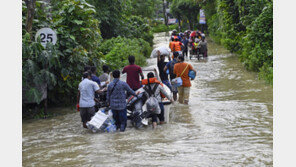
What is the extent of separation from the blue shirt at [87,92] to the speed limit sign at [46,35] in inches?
108

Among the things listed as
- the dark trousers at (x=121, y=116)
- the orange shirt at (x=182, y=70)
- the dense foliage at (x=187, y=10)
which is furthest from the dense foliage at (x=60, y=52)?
the dense foliage at (x=187, y=10)

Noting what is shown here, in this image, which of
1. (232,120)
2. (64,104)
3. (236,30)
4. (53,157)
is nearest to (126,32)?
(236,30)

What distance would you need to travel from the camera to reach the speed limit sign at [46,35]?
11.7 m

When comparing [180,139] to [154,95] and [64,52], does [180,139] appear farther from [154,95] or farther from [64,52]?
[64,52]

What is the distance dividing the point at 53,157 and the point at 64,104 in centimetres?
636

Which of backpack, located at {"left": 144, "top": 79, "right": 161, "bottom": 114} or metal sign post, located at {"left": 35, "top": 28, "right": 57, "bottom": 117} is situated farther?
metal sign post, located at {"left": 35, "top": 28, "right": 57, "bottom": 117}

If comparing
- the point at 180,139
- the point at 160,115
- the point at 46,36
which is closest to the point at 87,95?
the point at 160,115

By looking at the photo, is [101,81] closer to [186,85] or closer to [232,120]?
[186,85]

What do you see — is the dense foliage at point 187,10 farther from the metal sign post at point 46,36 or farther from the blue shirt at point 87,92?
the blue shirt at point 87,92

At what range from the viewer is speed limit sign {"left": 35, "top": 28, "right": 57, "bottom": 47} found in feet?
38.3

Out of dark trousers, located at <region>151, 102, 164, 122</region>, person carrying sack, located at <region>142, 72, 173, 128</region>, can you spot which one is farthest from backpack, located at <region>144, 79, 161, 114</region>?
dark trousers, located at <region>151, 102, 164, 122</region>

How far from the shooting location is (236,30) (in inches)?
918

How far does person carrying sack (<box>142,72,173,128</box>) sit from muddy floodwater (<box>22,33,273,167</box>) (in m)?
0.46

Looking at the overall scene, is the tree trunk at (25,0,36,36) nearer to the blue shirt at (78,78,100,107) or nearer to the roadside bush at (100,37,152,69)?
the blue shirt at (78,78,100,107)
